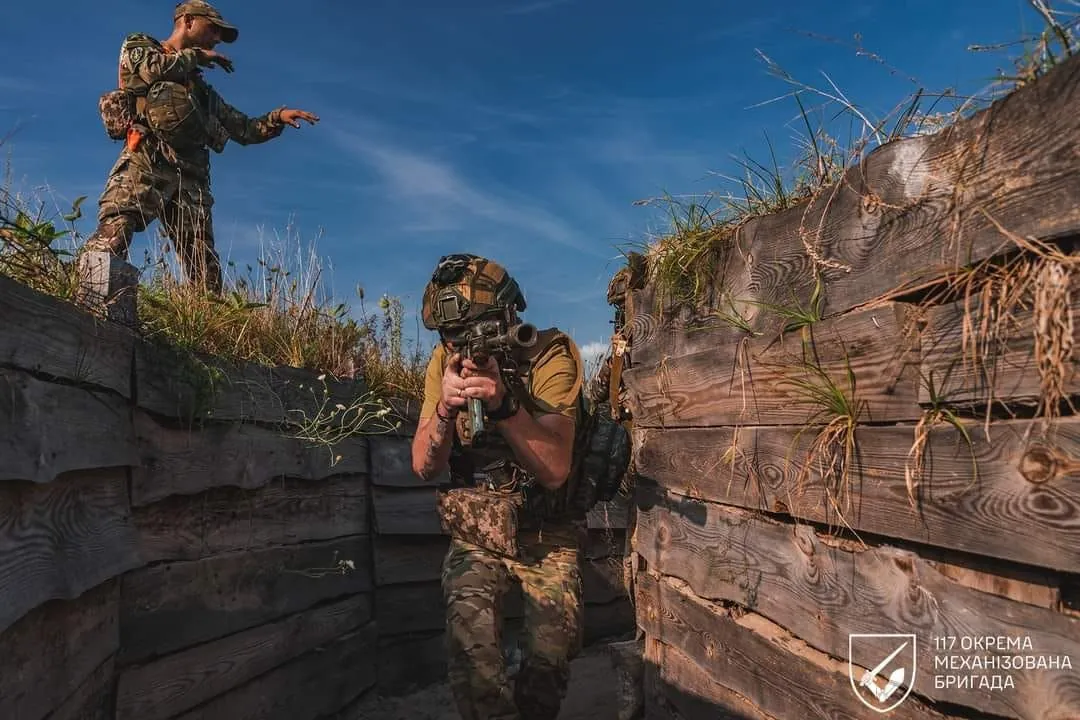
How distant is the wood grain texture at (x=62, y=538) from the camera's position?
2391 mm

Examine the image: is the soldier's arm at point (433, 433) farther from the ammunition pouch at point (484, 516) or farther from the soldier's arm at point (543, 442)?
the soldier's arm at point (543, 442)

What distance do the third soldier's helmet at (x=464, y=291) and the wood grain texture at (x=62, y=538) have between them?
63.4 inches

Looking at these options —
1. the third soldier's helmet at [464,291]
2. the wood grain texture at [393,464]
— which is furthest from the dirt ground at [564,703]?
the third soldier's helmet at [464,291]

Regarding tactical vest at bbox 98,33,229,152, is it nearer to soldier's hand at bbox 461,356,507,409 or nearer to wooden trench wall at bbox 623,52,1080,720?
soldier's hand at bbox 461,356,507,409

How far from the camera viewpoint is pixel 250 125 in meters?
6.95

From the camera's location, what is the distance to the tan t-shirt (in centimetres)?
393

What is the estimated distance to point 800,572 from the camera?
2928mm

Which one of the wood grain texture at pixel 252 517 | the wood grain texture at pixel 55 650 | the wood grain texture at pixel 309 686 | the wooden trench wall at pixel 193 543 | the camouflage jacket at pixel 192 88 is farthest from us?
the camouflage jacket at pixel 192 88

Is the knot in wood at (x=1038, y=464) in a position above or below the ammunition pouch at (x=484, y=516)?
above

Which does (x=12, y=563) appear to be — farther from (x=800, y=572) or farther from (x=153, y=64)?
(x=153, y=64)

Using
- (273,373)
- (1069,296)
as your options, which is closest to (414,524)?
(273,373)

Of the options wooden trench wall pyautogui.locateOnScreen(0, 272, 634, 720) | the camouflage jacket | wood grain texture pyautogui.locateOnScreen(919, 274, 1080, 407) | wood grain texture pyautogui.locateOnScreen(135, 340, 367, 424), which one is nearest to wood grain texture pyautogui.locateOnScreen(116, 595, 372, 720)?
wooden trench wall pyautogui.locateOnScreen(0, 272, 634, 720)

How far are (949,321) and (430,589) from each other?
4.67 m

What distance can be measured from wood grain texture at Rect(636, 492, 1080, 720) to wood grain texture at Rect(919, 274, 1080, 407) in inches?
21.2
